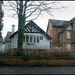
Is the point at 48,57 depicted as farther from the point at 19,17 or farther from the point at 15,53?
the point at 19,17

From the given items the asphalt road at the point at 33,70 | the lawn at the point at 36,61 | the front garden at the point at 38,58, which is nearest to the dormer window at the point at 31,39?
the front garden at the point at 38,58

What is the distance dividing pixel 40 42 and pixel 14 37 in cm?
569

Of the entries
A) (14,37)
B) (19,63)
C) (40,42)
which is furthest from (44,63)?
(14,37)

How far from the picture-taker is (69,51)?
11.9 metres

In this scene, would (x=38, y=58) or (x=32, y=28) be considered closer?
(x=38, y=58)

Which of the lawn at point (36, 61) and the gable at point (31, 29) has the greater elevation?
the gable at point (31, 29)

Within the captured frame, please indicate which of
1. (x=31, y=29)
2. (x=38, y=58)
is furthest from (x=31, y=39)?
(x=38, y=58)

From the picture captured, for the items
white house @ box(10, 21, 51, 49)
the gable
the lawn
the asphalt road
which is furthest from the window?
the asphalt road

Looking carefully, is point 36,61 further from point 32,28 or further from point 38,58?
point 32,28

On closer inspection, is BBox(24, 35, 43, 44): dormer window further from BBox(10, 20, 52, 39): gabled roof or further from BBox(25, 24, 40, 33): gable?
BBox(10, 20, 52, 39): gabled roof

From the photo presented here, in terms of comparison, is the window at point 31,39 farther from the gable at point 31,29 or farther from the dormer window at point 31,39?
the gable at point 31,29

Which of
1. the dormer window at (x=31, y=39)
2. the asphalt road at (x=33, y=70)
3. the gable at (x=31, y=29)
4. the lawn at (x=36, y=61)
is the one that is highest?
the gable at (x=31, y=29)

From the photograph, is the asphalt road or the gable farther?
the gable

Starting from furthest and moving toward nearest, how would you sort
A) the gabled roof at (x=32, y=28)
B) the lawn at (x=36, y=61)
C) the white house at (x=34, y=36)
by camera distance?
the gabled roof at (x=32, y=28)
the white house at (x=34, y=36)
the lawn at (x=36, y=61)
